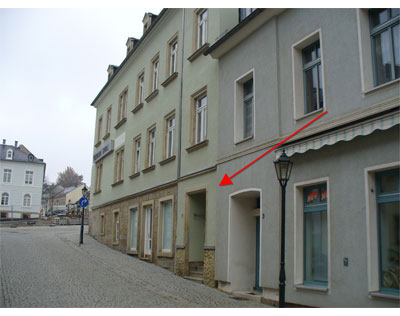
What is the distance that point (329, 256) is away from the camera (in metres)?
9.21

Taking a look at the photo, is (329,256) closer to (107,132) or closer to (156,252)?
(156,252)

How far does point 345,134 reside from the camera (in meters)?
8.88

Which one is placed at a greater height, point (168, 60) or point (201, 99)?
point (168, 60)

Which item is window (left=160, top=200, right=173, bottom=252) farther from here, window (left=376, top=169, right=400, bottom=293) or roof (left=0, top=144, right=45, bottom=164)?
roof (left=0, top=144, right=45, bottom=164)

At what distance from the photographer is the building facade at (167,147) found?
604 inches

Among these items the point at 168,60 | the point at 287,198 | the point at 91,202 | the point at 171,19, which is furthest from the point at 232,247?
the point at 91,202

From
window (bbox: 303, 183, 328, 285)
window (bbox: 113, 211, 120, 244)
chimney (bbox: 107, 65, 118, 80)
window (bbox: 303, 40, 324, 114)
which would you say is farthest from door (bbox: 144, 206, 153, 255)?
chimney (bbox: 107, 65, 118, 80)

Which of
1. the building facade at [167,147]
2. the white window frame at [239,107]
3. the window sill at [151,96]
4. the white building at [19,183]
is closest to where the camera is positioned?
the white window frame at [239,107]

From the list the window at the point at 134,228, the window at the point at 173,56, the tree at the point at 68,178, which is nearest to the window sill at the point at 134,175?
the window at the point at 134,228

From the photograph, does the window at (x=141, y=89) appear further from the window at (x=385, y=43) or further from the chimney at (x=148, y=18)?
the window at (x=385, y=43)

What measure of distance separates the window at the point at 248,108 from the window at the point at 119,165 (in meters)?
12.4

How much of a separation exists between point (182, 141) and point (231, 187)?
4311 mm

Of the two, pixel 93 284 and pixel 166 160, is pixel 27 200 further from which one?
pixel 93 284

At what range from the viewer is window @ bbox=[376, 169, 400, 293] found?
320 inches
